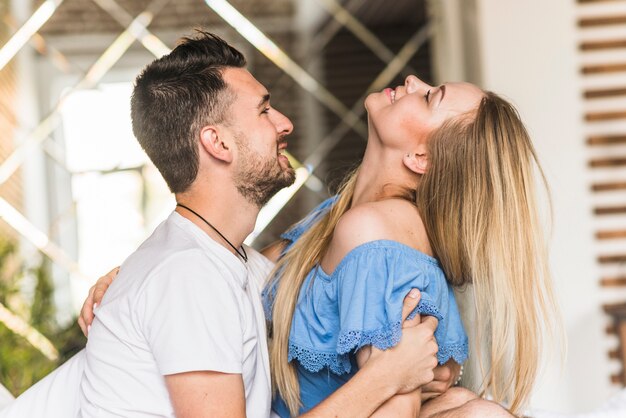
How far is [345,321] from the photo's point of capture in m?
1.80

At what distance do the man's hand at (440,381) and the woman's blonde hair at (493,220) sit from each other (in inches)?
5.1

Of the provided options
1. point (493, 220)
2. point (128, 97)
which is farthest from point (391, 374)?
point (128, 97)

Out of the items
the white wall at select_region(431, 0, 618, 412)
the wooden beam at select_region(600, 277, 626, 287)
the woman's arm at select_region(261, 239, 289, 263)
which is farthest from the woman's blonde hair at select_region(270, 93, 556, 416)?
the wooden beam at select_region(600, 277, 626, 287)

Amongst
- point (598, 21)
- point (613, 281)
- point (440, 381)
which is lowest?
point (613, 281)

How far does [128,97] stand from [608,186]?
2.21m

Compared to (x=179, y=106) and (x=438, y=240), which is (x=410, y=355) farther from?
(x=179, y=106)

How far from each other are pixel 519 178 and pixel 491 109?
0.16m

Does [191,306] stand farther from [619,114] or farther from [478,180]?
[619,114]

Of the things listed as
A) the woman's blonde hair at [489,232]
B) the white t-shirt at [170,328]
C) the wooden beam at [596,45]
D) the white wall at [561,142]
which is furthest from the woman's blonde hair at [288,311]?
the wooden beam at [596,45]

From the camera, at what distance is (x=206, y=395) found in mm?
1639

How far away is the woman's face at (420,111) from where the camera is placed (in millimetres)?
1999

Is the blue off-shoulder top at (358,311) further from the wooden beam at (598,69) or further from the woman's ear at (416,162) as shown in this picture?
the wooden beam at (598,69)

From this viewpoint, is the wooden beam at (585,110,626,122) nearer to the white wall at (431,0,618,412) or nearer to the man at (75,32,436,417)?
the white wall at (431,0,618,412)

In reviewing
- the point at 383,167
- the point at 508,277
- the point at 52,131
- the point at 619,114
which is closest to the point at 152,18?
the point at 52,131
